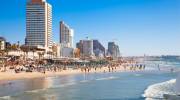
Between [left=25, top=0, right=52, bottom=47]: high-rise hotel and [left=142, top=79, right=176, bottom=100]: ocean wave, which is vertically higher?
[left=25, top=0, right=52, bottom=47]: high-rise hotel

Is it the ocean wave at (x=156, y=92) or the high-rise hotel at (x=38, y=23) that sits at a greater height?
the high-rise hotel at (x=38, y=23)

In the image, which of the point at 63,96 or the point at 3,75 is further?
the point at 3,75

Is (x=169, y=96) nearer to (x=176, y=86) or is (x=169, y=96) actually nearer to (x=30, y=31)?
(x=176, y=86)

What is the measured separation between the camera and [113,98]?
35.3 meters

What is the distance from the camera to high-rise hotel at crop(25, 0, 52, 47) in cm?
18512

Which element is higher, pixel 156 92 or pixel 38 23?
pixel 38 23

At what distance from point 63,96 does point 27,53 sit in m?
88.3

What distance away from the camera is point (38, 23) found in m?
187

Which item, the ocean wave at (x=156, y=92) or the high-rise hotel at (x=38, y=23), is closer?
the ocean wave at (x=156, y=92)

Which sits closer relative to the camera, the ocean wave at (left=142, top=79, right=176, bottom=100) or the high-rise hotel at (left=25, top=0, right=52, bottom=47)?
the ocean wave at (left=142, top=79, right=176, bottom=100)

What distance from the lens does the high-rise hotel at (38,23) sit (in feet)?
607

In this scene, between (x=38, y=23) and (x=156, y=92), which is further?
(x=38, y=23)

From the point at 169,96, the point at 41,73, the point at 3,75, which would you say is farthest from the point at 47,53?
the point at 169,96

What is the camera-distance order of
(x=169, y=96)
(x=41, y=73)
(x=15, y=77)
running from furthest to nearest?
1. (x=41, y=73)
2. (x=15, y=77)
3. (x=169, y=96)
